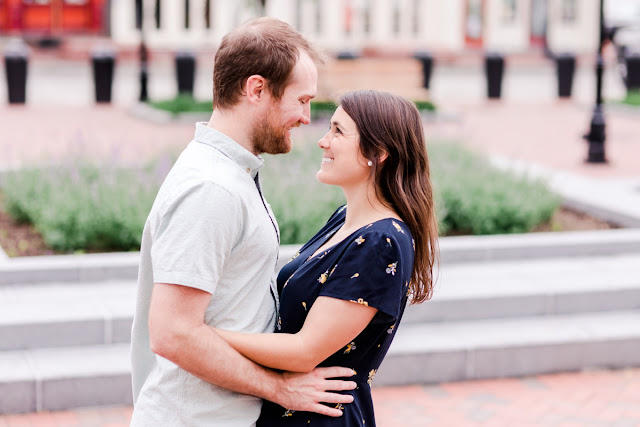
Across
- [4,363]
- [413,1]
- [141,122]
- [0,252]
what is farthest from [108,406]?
[413,1]

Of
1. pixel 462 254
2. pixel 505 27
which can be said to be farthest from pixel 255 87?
pixel 505 27

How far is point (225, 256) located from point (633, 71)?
23.4 metres

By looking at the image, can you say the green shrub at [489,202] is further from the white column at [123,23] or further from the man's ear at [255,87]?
the white column at [123,23]

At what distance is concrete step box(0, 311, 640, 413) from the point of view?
17.6 ft

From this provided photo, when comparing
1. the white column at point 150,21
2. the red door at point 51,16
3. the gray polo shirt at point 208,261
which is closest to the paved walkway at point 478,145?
the gray polo shirt at point 208,261

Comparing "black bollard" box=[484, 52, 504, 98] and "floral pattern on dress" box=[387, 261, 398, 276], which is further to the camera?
"black bollard" box=[484, 52, 504, 98]

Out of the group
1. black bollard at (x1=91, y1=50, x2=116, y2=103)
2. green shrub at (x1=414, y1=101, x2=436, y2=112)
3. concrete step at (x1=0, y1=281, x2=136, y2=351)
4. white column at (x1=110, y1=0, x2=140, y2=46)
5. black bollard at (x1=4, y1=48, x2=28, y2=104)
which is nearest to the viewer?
concrete step at (x1=0, y1=281, x2=136, y2=351)

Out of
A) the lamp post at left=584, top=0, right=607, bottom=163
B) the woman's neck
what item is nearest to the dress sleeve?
the woman's neck

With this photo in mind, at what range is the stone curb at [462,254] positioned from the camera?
21.5 ft

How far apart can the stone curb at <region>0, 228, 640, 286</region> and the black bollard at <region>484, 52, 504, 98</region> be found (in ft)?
48.2

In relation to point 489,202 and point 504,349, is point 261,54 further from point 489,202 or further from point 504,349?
point 489,202

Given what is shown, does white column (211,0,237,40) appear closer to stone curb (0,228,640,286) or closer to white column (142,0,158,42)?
white column (142,0,158,42)

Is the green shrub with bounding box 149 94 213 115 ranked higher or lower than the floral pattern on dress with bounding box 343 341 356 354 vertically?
lower

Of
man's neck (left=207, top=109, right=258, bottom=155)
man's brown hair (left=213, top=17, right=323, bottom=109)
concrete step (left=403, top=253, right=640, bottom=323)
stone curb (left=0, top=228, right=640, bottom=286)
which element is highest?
man's brown hair (left=213, top=17, right=323, bottom=109)
